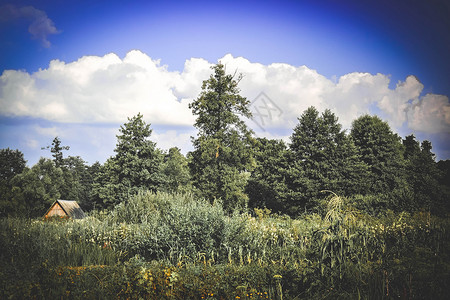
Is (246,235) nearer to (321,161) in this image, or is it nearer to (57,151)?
(321,161)

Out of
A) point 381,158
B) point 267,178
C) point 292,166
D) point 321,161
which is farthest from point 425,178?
point 267,178

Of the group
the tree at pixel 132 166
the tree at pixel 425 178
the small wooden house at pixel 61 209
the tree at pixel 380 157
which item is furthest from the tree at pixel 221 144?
the small wooden house at pixel 61 209

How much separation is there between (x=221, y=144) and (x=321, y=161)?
27.4ft

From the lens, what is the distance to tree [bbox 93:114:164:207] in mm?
27312

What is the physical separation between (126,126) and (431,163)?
29905 millimetres

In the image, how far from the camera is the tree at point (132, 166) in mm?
27312

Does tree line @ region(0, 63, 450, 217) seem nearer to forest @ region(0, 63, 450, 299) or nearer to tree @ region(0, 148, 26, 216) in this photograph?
forest @ region(0, 63, 450, 299)

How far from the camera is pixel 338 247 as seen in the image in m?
4.64

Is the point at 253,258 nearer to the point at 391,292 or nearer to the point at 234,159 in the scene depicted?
the point at 391,292

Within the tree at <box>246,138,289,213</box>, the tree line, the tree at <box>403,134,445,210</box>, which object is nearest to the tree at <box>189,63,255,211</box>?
the tree line

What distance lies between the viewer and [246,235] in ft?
23.9

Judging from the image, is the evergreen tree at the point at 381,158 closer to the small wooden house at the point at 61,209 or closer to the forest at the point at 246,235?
the forest at the point at 246,235

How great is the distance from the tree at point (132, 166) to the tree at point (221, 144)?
7081mm

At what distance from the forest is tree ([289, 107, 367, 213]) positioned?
10 cm
